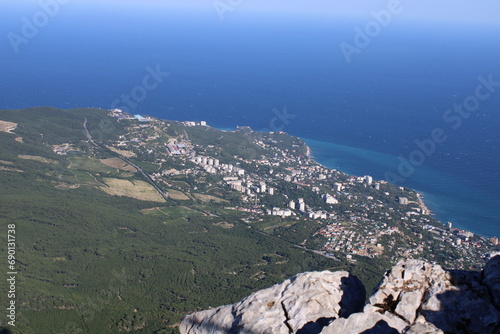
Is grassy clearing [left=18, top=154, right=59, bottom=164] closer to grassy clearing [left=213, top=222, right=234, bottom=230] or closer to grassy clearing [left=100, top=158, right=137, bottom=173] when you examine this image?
grassy clearing [left=100, top=158, right=137, bottom=173]

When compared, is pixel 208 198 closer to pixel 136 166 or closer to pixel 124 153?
pixel 136 166

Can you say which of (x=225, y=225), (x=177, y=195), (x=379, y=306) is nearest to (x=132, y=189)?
(x=177, y=195)

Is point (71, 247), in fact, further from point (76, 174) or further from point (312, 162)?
point (312, 162)

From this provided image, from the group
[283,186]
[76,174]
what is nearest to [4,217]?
[76,174]

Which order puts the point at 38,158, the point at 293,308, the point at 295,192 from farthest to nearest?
the point at 295,192
the point at 38,158
the point at 293,308

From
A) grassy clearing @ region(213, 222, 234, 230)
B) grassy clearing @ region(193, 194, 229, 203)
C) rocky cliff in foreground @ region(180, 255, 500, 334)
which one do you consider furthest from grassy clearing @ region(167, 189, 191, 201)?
rocky cliff in foreground @ region(180, 255, 500, 334)

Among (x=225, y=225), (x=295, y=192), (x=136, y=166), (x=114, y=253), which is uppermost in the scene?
(x=295, y=192)

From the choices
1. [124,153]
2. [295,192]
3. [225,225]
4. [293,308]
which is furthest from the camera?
[124,153]
